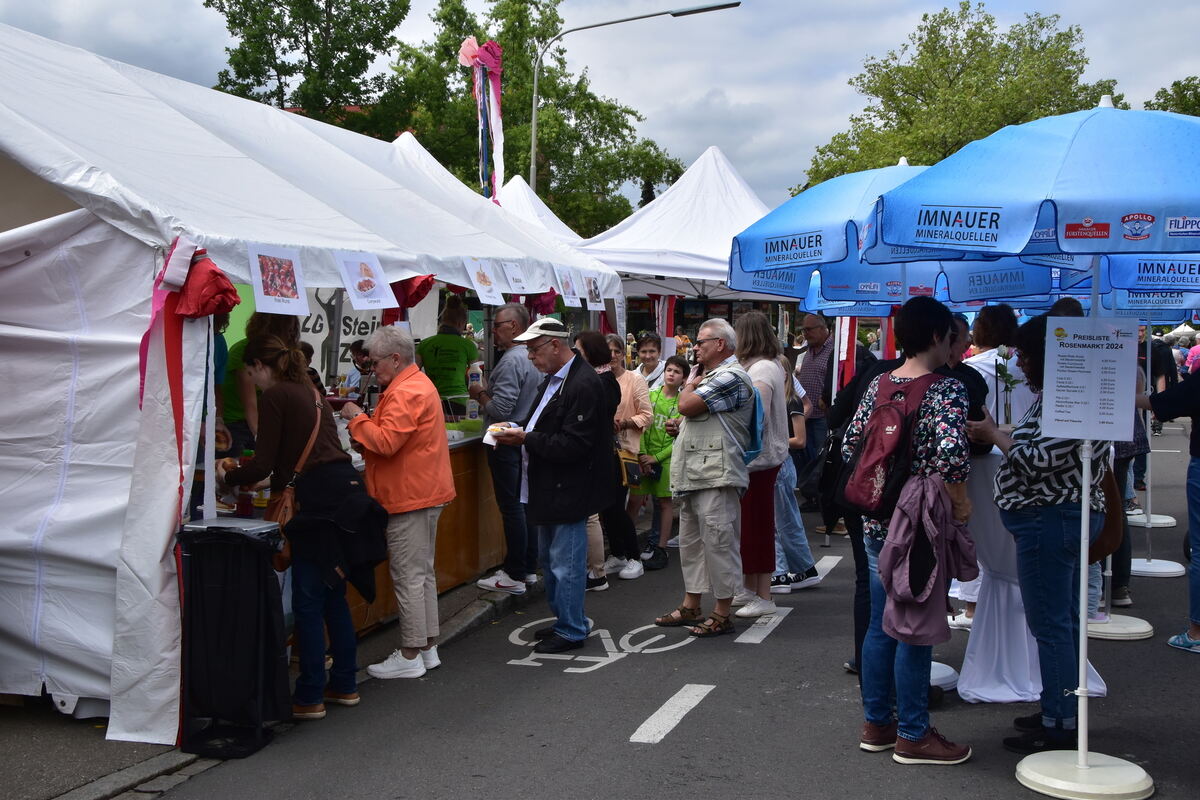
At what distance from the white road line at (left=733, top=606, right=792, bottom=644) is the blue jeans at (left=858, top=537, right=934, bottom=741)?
1936mm

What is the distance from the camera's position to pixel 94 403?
206 inches

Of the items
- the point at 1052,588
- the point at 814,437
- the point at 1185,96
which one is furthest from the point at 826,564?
the point at 1185,96

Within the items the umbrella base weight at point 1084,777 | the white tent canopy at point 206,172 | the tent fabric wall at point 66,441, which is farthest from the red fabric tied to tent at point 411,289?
→ the umbrella base weight at point 1084,777

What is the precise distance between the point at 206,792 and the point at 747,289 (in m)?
4.54

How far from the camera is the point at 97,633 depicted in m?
5.15

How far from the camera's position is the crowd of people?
4.51 meters

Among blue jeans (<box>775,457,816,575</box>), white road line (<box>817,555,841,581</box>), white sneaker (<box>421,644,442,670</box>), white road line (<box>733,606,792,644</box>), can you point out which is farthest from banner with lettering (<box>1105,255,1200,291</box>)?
white sneaker (<box>421,644,442,670</box>)

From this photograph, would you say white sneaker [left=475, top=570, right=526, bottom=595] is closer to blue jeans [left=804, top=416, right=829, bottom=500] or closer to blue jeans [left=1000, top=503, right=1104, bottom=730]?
blue jeans [left=1000, top=503, right=1104, bottom=730]

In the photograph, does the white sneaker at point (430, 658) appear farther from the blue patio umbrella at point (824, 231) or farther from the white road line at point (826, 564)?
Answer: the white road line at point (826, 564)

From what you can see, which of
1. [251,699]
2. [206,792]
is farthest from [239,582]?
[206,792]

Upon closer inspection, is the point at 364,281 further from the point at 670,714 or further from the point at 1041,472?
the point at 1041,472

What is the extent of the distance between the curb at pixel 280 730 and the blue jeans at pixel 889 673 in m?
2.69

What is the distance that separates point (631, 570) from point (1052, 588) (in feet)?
14.3

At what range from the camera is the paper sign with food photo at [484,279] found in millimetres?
7691
